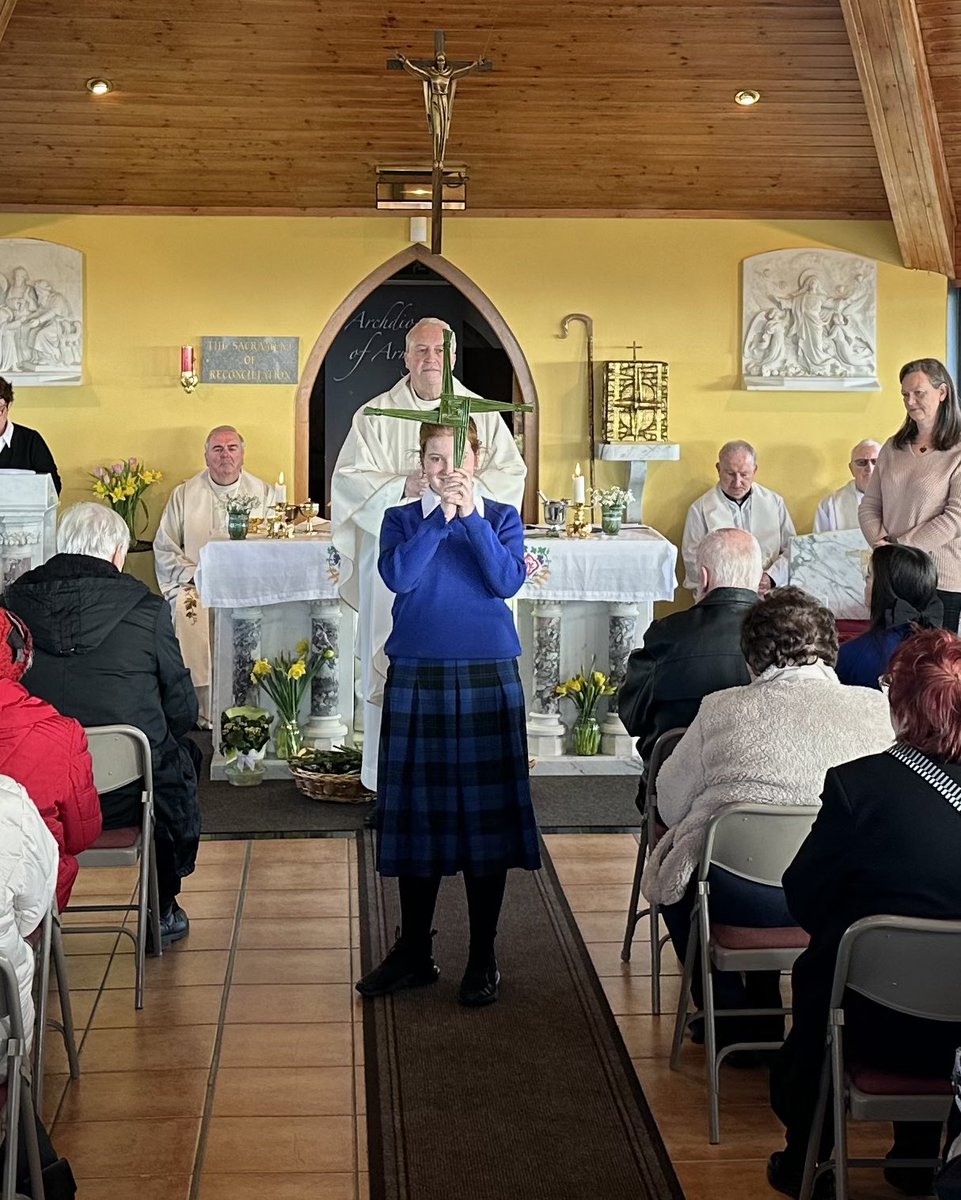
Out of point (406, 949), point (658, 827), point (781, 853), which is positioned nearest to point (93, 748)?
point (406, 949)

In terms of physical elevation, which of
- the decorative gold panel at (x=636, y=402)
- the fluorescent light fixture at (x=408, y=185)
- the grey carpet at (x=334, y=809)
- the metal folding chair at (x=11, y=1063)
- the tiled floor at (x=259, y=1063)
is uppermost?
the fluorescent light fixture at (x=408, y=185)

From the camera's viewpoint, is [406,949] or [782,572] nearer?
[406,949]

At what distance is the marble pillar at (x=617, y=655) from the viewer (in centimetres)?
718

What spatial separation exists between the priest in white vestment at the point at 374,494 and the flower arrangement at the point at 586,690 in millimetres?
1294

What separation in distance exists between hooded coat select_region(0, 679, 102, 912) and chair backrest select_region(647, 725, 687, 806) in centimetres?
147

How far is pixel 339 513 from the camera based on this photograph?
238 inches

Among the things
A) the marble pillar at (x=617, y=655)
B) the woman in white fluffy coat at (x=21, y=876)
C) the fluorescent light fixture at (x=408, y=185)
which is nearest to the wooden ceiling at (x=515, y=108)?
the fluorescent light fixture at (x=408, y=185)

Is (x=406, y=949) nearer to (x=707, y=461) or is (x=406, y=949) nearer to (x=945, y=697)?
(x=945, y=697)

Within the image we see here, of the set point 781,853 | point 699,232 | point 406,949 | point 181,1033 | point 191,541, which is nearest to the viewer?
point 781,853

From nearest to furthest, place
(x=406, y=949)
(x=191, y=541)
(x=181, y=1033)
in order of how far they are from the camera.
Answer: (x=181, y=1033)
(x=406, y=949)
(x=191, y=541)

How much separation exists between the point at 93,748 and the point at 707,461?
637cm

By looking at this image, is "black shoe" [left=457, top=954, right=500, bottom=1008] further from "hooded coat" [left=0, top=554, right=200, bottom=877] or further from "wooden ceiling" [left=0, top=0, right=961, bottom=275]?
"wooden ceiling" [left=0, top=0, right=961, bottom=275]

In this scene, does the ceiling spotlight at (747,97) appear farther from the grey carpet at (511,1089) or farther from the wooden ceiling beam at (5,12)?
the grey carpet at (511,1089)

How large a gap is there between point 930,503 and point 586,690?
1.86 metres
